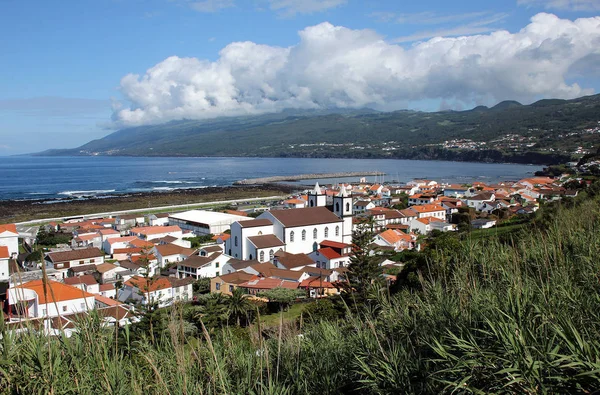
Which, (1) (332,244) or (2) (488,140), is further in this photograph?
(2) (488,140)

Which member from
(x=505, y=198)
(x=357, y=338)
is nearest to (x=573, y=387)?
(x=357, y=338)

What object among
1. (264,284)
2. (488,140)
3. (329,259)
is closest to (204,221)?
(329,259)

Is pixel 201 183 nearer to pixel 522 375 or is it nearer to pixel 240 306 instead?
pixel 240 306

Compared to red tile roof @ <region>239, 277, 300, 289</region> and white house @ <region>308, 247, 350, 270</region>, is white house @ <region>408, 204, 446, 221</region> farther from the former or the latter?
red tile roof @ <region>239, 277, 300, 289</region>

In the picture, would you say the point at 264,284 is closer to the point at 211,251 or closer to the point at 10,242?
the point at 211,251

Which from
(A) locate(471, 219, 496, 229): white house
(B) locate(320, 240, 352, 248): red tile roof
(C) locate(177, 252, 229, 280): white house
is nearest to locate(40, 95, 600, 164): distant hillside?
(A) locate(471, 219, 496, 229): white house

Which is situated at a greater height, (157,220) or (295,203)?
(157,220)
